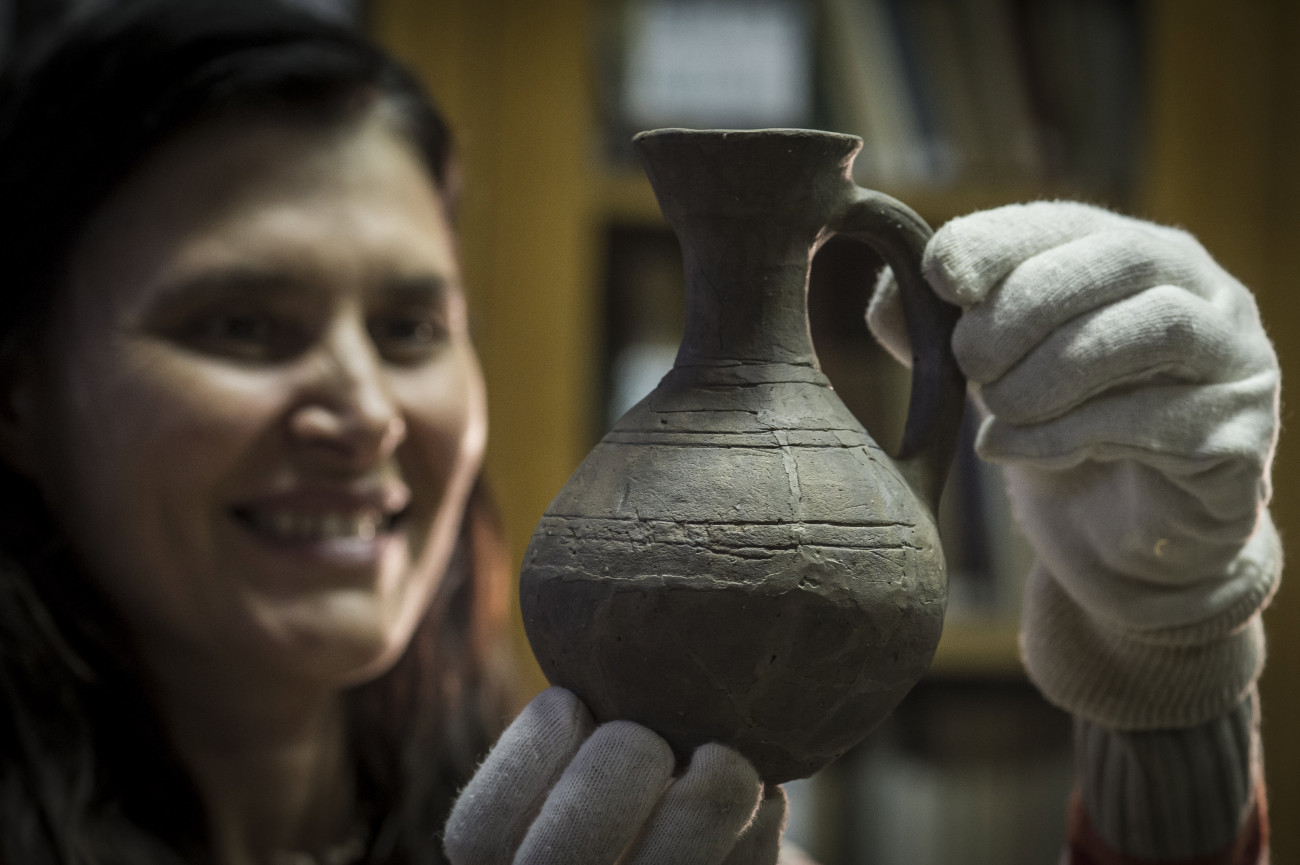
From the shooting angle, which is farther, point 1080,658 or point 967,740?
point 967,740

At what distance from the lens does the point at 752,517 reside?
0.66 meters

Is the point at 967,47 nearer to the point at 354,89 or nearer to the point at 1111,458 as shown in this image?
the point at 354,89

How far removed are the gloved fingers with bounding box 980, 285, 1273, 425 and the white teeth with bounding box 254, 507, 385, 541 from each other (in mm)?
705

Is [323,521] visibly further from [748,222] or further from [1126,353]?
[1126,353]

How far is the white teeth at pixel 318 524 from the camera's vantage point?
1166mm

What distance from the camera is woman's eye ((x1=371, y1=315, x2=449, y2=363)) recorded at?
123 centimetres

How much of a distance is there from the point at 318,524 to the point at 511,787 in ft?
1.90

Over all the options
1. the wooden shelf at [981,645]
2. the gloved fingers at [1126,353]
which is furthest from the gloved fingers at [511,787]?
the wooden shelf at [981,645]

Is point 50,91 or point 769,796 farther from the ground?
point 50,91

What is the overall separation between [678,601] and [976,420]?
3.51 feet

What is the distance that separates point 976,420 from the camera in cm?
163

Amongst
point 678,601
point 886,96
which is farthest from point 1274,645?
point 678,601

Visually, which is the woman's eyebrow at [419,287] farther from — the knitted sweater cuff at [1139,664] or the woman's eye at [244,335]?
the knitted sweater cuff at [1139,664]

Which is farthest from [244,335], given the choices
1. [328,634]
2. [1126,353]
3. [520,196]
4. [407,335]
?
[1126,353]
